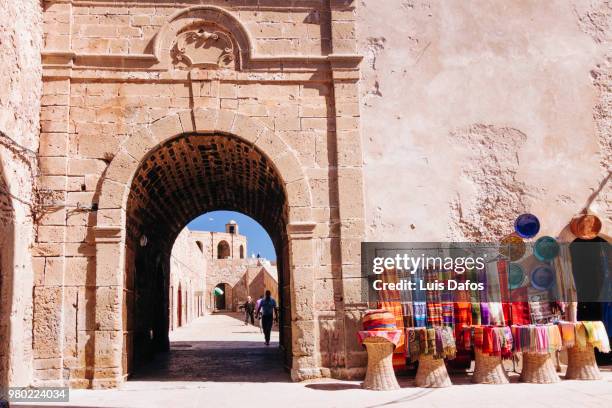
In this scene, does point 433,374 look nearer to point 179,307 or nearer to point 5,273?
point 5,273

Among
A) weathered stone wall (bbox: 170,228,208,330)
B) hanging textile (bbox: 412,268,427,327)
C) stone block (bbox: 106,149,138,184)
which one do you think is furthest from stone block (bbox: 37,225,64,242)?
weathered stone wall (bbox: 170,228,208,330)

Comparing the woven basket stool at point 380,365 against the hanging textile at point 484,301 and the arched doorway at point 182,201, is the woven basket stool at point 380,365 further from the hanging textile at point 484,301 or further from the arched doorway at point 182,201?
the arched doorway at point 182,201

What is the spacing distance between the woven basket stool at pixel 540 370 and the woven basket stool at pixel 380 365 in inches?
63.2

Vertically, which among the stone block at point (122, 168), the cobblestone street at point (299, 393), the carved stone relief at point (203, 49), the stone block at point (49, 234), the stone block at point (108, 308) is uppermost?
the carved stone relief at point (203, 49)

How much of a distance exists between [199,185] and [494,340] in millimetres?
5979

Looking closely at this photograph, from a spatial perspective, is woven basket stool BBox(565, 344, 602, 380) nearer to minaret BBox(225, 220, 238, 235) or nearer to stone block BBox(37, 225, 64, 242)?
stone block BBox(37, 225, 64, 242)

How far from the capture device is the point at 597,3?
8.84 m

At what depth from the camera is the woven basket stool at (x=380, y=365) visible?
6777 millimetres

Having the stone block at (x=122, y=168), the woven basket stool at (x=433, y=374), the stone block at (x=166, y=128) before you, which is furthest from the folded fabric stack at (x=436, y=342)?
the stone block at (x=122, y=168)

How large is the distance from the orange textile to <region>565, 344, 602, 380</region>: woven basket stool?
1.99 m

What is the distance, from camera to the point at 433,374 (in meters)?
6.91

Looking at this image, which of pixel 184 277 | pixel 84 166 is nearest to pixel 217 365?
pixel 84 166

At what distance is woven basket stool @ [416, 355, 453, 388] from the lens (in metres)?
6.88

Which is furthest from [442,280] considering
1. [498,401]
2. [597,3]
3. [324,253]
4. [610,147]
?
[597,3]
